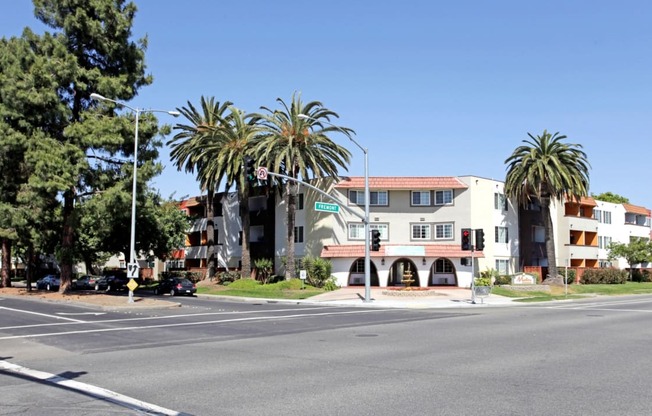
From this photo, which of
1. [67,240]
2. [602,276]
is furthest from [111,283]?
[602,276]

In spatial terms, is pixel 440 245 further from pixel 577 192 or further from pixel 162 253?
pixel 162 253

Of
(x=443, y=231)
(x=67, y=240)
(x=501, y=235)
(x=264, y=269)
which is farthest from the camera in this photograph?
(x=501, y=235)

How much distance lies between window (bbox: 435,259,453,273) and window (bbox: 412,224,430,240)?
2.45m

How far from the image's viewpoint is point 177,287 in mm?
48062

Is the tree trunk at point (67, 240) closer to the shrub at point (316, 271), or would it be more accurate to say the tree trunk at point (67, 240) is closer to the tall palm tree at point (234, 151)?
the tall palm tree at point (234, 151)

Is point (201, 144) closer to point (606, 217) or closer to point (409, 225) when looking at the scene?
point (409, 225)

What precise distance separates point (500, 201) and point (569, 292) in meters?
10.4

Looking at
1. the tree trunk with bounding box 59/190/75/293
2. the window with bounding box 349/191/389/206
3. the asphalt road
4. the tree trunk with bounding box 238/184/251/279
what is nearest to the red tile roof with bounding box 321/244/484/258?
the window with bounding box 349/191/389/206

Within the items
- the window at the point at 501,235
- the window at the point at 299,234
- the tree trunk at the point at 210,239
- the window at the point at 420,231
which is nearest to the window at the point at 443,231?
the window at the point at 420,231

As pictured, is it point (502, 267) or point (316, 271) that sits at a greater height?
point (502, 267)

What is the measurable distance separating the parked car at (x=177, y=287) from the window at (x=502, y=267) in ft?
91.0

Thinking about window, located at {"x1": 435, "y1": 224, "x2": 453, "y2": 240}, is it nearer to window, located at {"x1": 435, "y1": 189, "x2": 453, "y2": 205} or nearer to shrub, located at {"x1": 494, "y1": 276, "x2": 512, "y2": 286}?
window, located at {"x1": 435, "y1": 189, "x2": 453, "y2": 205}

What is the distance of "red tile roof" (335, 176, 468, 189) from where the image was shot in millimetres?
55000

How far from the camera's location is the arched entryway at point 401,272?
180 ft
